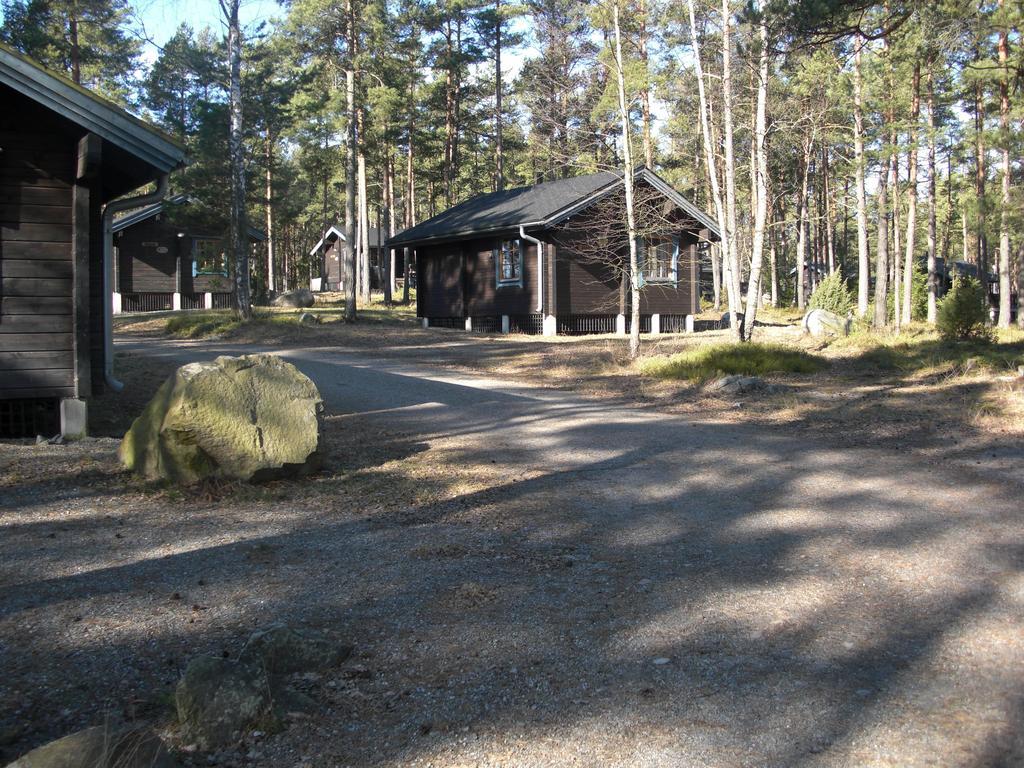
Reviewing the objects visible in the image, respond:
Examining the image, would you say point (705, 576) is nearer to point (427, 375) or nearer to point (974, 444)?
point (974, 444)

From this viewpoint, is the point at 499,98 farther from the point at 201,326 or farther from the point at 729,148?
the point at 729,148

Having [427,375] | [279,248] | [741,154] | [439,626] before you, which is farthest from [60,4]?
[279,248]

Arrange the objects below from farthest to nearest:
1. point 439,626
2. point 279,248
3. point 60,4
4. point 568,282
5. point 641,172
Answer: point 279,248, point 60,4, point 568,282, point 641,172, point 439,626

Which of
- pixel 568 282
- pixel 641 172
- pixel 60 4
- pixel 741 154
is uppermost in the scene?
pixel 60 4

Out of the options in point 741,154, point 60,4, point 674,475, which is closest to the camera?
point 674,475

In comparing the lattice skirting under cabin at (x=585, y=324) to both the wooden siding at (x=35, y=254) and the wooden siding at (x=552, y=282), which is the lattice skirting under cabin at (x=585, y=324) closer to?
the wooden siding at (x=552, y=282)

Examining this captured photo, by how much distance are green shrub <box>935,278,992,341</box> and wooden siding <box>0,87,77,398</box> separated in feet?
61.3

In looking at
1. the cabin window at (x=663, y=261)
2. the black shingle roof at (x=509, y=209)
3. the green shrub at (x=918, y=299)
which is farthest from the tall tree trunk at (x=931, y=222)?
the black shingle roof at (x=509, y=209)

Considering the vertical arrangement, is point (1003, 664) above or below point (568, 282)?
below

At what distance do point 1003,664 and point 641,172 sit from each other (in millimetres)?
23152

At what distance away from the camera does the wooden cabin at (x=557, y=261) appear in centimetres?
2695

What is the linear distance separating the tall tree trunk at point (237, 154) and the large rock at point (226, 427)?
62.3 ft

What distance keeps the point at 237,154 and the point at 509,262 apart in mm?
9072

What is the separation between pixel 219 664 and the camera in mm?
3516
